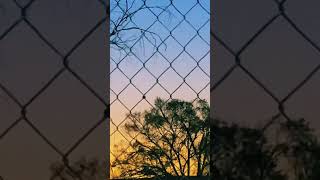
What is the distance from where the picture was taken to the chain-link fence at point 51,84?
1.37 ft

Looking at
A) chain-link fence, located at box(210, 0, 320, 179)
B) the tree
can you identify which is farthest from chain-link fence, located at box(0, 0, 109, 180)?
the tree

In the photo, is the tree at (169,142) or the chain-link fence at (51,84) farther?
the tree at (169,142)

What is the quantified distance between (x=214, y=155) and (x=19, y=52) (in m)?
0.18

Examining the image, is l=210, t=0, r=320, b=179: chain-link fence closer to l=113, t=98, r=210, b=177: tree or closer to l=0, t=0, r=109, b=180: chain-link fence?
l=0, t=0, r=109, b=180: chain-link fence

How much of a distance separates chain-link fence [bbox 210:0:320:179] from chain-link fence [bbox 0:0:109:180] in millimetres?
96

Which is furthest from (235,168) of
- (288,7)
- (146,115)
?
(146,115)

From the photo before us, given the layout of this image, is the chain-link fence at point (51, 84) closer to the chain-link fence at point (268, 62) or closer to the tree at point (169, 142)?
the chain-link fence at point (268, 62)

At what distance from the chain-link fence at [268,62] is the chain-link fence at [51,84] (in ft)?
0.32

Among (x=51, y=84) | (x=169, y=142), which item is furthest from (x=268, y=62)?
(x=169, y=142)

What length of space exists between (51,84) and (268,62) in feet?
0.57

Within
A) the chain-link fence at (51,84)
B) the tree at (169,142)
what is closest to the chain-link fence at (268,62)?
the chain-link fence at (51,84)

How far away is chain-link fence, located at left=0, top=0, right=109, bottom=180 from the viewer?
42cm

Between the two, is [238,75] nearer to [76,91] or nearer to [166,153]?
[76,91]

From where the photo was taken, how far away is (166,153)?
2164 millimetres
